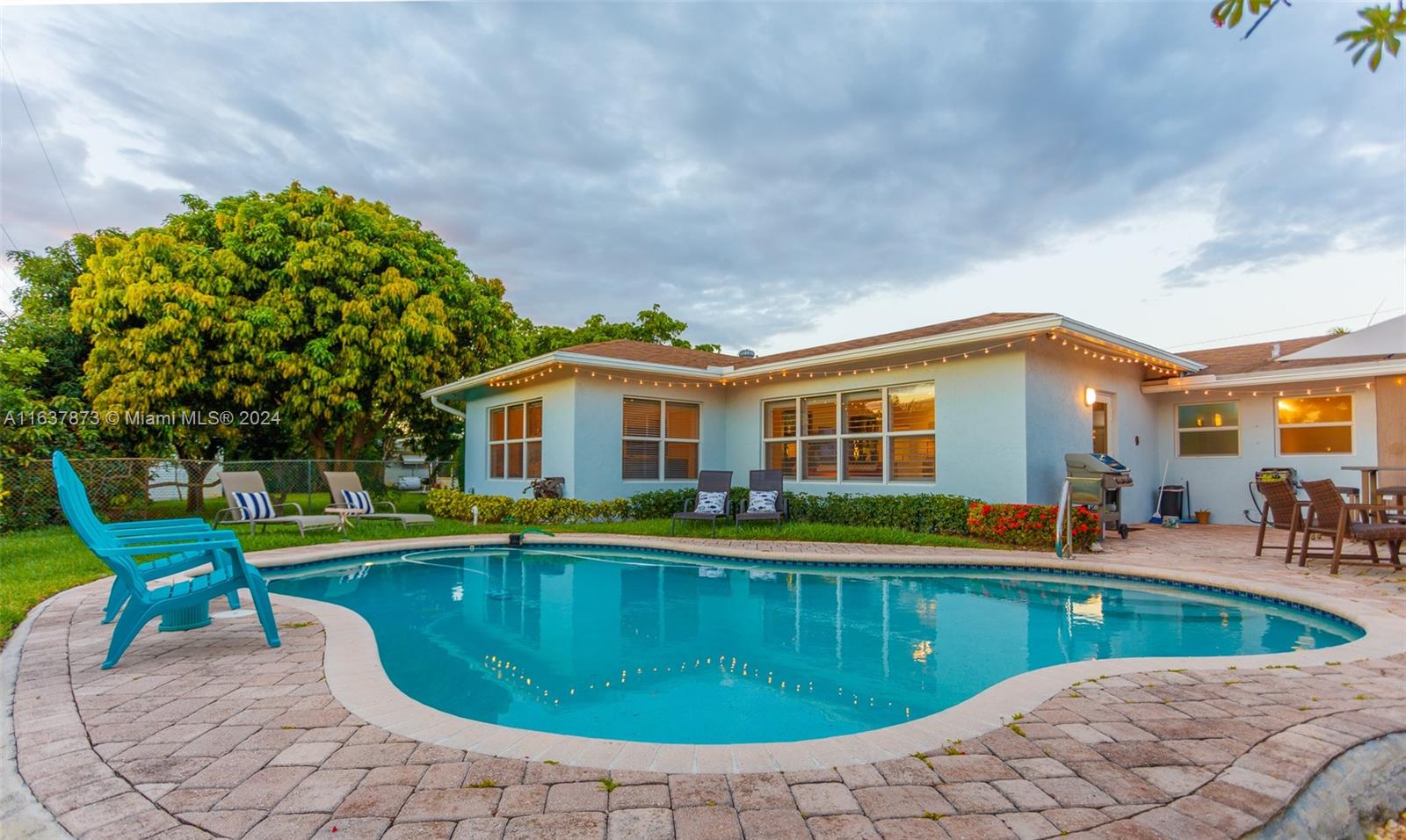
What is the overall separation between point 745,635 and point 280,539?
7.42 m

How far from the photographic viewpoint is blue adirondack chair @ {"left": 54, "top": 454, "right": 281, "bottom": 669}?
3424 millimetres

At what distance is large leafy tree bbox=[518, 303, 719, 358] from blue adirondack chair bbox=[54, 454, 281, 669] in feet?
80.8

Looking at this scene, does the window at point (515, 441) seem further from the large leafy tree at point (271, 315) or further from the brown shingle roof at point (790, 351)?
the large leafy tree at point (271, 315)

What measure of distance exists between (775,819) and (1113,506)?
9.65m

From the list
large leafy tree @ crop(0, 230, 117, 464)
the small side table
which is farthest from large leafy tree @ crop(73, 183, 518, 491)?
the small side table

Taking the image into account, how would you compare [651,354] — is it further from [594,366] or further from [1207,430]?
[1207,430]

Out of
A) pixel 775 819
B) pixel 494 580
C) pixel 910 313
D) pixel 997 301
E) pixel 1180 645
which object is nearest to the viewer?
pixel 775 819

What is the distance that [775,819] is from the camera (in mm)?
1926

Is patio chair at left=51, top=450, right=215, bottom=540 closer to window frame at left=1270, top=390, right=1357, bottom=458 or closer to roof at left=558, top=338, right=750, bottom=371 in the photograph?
roof at left=558, top=338, right=750, bottom=371

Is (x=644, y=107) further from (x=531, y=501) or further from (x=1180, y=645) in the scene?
(x=1180, y=645)

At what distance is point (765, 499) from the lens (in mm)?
10477

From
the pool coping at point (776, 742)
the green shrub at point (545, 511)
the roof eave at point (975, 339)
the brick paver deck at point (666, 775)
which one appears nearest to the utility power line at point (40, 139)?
the green shrub at point (545, 511)

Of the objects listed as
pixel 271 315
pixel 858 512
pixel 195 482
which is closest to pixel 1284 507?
pixel 858 512

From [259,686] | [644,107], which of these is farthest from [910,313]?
[259,686]
